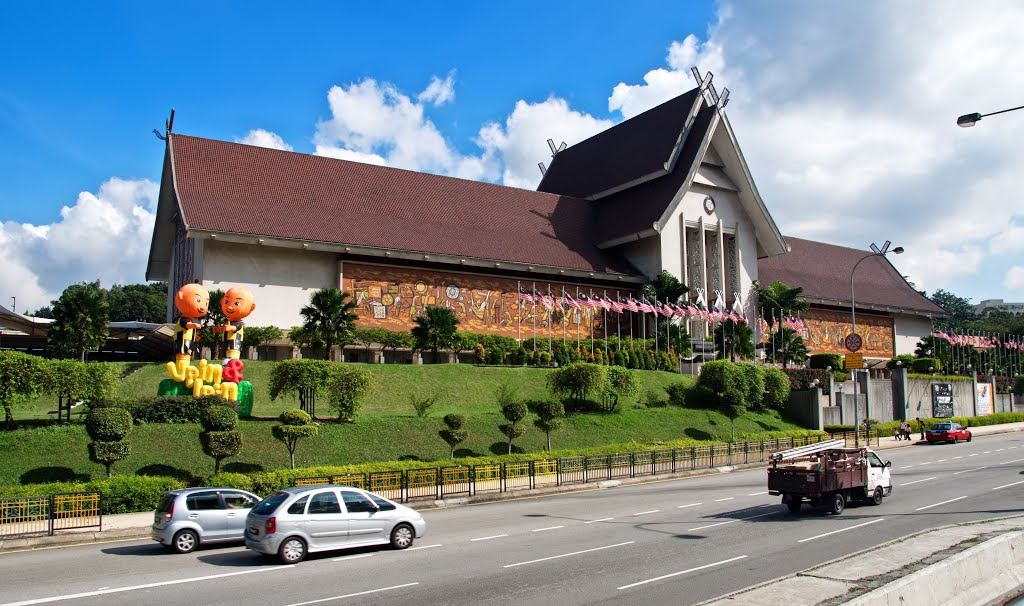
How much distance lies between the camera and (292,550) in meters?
13.2

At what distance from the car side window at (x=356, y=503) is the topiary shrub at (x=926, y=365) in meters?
52.4

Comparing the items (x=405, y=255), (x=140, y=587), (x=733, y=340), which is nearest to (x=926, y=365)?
(x=733, y=340)

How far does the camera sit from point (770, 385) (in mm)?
41219

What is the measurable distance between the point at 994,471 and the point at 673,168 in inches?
1216

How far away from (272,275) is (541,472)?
65.2 ft

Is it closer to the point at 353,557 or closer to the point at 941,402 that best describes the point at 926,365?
the point at 941,402

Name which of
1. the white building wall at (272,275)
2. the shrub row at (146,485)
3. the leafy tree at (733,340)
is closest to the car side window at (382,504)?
the shrub row at (146,485)

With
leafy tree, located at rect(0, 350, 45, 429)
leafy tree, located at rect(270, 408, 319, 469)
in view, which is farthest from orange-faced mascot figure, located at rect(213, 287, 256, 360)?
leafy tree, located at rect(0, 350, 45, 429)

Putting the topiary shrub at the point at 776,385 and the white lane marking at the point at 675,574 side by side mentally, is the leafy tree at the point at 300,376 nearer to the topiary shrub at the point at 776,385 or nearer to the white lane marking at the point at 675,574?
the white lane marking at the point at 675,574

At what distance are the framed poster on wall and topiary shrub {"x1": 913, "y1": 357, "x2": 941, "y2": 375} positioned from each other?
5.21 meters

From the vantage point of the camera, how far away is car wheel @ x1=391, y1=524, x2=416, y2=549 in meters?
14.4

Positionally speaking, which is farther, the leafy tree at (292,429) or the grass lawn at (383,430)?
the leafy tree at (292,429)

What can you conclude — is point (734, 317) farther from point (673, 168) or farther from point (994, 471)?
point (994, 471)

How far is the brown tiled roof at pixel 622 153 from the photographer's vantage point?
54.8 m
